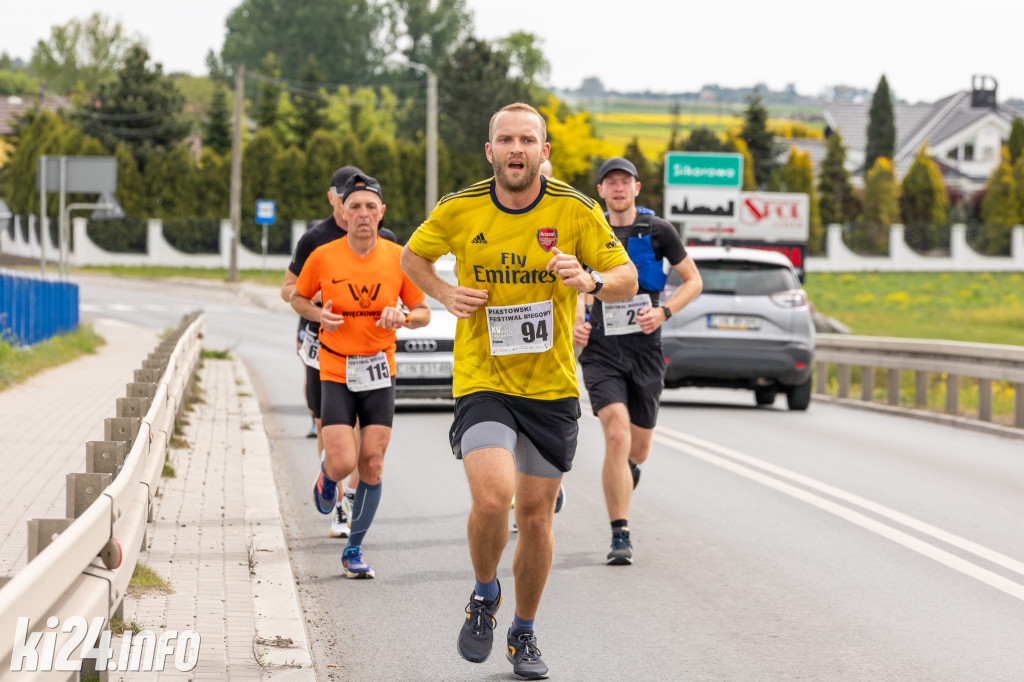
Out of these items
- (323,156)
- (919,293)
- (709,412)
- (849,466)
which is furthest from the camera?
(323,156)

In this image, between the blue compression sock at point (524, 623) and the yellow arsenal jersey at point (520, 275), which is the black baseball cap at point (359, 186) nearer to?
the yellow arsenal jersey at point (520, 275)

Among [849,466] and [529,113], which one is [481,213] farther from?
[849,466]

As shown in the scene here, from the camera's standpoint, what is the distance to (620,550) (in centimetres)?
800

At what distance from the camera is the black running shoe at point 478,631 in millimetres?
5547

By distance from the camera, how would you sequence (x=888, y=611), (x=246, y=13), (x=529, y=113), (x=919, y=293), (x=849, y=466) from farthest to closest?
(x=246, y=13) < (x=919, y=293) < (x=849, y=466) < (x=888, y=611) < (x=529, y=113)

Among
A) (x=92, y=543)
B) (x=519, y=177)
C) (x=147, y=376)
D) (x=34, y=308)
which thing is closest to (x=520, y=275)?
(x=519, y=177)

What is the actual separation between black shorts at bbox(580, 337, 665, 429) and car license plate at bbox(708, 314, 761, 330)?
879 cm

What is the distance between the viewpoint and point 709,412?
57.6 ft

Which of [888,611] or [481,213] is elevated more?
[481,213]

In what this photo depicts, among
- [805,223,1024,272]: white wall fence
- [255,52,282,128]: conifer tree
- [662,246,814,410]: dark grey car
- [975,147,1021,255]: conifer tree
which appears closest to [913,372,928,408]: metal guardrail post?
[662,246,814,410]: dark grey car

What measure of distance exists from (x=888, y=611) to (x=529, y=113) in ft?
9.65

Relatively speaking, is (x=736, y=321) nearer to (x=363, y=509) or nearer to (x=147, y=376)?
(x=147, y=376)

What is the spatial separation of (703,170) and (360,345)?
30905 millimetres

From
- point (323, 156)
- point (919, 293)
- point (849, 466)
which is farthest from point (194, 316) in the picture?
point (323, 156)
